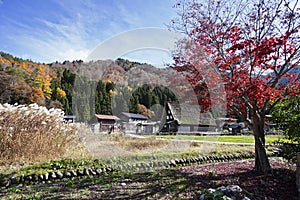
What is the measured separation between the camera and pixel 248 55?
4.28 m

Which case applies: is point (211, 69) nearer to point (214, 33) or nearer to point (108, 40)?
point (214, 33)

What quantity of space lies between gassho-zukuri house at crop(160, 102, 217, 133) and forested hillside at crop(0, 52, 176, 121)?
4.55 ft

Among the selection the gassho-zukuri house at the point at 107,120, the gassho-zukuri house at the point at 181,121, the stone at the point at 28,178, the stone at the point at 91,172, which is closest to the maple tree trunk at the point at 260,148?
the stone at the point at 91,172

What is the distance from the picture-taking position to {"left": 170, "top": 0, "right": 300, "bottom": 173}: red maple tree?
412 cm

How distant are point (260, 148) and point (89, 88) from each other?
38.4 feet

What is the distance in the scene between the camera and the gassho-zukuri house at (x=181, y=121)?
1842cm

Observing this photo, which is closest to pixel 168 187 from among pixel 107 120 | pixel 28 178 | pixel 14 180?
pixel 28 178

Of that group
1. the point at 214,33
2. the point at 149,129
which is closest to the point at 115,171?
the point at 214,33

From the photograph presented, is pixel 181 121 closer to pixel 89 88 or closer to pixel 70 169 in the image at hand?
pixel 89 88

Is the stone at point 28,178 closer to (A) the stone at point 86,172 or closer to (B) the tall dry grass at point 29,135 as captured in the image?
(A) the stone at point 86,172

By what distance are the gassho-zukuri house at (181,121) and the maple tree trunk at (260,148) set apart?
1280 centimetres

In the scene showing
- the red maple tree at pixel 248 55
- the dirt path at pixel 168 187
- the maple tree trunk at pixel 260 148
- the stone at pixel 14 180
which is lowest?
the stone at pixel 14 180

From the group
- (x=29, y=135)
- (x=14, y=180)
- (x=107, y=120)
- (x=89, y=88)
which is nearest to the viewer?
(x=14, y=180)

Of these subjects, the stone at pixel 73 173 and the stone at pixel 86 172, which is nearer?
the stone at pixel 73 173
